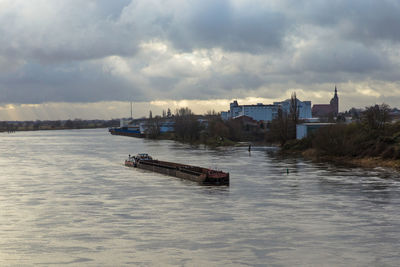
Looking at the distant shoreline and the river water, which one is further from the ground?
the distant shoreline

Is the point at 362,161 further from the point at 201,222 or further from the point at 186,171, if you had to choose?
the point at 201,222

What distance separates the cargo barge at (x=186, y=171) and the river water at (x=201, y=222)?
146 centimetres

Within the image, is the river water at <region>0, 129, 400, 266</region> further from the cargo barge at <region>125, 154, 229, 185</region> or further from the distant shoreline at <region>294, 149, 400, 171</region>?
the distant shoreline at <region>294, 149, 400, 171</region>

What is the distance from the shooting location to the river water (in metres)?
24.4

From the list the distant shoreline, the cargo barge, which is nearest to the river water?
the cargo barge

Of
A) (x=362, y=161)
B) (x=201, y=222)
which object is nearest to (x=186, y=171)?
(x=201, y=222)

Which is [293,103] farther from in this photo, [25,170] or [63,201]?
[63,201]

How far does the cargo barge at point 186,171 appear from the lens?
1976 inches

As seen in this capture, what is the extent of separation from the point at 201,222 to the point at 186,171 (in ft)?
86.7

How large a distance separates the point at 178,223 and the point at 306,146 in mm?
68432

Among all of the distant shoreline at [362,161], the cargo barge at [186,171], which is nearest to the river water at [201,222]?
the cargo barge at [186,171]

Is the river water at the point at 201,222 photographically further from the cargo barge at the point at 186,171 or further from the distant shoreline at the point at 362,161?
the distant shoreline at the point at 362,161

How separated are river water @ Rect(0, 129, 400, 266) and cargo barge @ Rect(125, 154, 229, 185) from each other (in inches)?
57.6

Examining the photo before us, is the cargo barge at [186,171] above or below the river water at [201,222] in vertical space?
above
